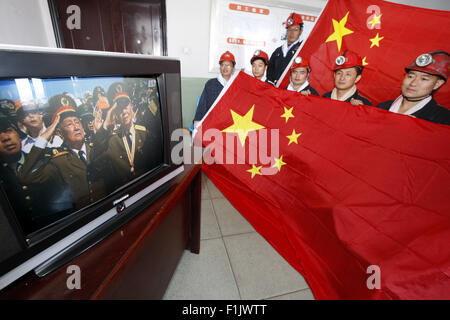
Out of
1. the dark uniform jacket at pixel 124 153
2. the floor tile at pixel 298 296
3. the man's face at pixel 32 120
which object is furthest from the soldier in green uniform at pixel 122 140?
the floor tile at pixel 298 296

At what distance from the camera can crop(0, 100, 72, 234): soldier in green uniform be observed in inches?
14.4

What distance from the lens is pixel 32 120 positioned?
40 cm

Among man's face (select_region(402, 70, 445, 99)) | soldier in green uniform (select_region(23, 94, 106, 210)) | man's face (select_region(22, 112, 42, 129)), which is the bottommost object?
soldier in green uniform (select_region(23, 94, 106, 210))

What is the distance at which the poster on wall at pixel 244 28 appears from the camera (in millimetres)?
2775

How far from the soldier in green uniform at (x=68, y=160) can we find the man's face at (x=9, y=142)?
0.03m

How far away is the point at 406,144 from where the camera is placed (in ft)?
2.85

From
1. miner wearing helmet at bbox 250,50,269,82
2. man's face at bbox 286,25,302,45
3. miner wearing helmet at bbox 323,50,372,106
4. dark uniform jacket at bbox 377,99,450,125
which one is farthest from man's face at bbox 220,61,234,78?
dark uniform jacket at bbox 377,99,450,125

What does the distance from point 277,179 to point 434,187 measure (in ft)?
2.43

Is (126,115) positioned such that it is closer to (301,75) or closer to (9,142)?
(9,142)

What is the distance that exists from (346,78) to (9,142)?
1798 mm

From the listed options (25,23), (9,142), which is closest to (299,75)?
(9,142)

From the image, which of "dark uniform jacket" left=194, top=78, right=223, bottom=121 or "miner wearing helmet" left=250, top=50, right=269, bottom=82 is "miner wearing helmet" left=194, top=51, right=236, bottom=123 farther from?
"miner wearing helmet" left=250, top=50, right=269, bottom=82

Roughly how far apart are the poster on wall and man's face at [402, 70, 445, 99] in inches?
84.8

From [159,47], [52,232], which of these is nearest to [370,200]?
[52,232]
